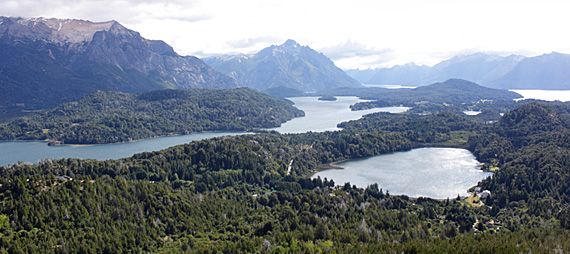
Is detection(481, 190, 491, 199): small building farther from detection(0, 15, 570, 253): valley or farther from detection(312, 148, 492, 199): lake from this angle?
detection(312, 148, 492, 199): lake

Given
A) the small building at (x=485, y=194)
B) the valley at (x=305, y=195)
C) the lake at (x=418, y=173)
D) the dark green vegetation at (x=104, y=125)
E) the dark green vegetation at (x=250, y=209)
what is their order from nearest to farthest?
the dark green vegetation at (x=250, y=209)
the valley at (x=305, y=195)
the small building at (x=485, y=194)
the lake at (x=418, y=173)
the dark green vegetation at (x=104, y=125)

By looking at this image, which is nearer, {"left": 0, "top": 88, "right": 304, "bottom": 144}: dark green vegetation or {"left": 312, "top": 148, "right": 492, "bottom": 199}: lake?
{"left": 312, "top": 148, "right": 492, "bottom": 199}: lake

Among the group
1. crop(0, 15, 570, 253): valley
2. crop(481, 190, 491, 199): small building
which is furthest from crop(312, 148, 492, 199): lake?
crop(481, 190, 491, 199): small building

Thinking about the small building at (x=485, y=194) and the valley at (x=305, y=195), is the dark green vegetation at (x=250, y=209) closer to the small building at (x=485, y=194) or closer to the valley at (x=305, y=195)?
the valley at (x=305, y=195)

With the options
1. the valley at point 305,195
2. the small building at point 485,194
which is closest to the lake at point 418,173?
the valley at point 305,195

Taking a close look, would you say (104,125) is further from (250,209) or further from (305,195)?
(305,195)

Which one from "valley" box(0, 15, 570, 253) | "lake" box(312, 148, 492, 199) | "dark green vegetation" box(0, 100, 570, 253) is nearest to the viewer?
"dark green vegetation" box(0, 100, 570, 253)

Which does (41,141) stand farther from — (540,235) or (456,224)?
(540,235)
